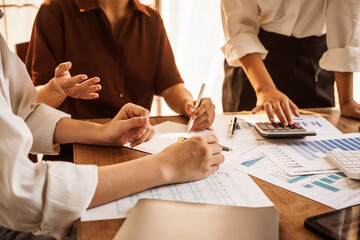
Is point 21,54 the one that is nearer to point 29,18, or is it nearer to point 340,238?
point 29,18

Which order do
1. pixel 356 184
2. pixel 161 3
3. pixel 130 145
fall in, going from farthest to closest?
pixel 161 3 < pixel 130 145 < pixel 356 184

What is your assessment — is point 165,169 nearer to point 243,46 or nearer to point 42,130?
point 42,130

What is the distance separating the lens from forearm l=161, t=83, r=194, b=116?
1.24 meters

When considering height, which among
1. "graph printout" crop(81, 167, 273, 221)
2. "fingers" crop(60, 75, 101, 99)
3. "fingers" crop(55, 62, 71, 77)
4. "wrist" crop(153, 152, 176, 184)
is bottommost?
"graph printout" crop(81, 167, 273, 221)

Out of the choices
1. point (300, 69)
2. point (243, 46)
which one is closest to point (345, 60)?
point (300, 69)

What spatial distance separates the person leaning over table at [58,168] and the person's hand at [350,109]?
652 mm

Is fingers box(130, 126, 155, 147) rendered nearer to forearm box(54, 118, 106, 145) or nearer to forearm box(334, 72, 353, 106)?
forearm box(54, 118, 106, 145)

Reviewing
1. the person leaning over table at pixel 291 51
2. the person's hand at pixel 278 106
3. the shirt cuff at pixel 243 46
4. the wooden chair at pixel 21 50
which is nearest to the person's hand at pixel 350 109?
the person leaning over table at pixel 291 51

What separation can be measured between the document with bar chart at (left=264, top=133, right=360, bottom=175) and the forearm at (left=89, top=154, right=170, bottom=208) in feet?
0.97

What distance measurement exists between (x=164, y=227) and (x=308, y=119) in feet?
2.59

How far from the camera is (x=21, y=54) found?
1.35 metres

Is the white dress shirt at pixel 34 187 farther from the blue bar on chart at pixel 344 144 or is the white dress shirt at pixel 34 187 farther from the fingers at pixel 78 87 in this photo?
the blue bar on chart at pixel 344 144

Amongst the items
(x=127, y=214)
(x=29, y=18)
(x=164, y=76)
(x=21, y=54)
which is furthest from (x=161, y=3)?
(x=127, y=214)

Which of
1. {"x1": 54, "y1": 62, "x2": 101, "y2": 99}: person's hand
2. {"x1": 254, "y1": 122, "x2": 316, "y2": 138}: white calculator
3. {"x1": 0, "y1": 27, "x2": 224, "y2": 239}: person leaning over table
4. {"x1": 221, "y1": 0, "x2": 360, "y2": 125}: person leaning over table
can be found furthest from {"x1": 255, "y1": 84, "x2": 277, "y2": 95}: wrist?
{"x1": 54, "y1": 62, "x2": 101, "y2": 99}: person's hand
